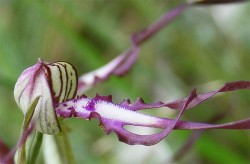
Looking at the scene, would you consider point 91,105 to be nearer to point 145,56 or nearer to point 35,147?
point 35,147

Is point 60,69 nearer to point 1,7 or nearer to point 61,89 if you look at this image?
point 61,89

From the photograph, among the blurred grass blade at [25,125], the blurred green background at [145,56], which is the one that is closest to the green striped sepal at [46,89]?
the blurred grass blade at [25,125]

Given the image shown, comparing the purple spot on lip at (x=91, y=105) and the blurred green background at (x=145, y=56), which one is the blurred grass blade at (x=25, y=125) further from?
the blurred green background at (x=145, y=56)

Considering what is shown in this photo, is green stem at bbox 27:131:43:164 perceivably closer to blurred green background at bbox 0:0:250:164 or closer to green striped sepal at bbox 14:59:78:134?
green striped sepal at bbox 14:59:78:134

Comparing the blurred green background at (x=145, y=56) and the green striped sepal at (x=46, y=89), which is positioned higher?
the green striped sepal at (x=46, y=89)

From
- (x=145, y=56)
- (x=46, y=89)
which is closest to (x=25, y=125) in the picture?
(x=46, y=89)

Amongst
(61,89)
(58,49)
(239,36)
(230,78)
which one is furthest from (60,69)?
(58,49)

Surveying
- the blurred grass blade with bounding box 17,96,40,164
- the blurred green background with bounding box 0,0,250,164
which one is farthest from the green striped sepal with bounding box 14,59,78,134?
the blurred green background with bounding box 0,0,250,164
